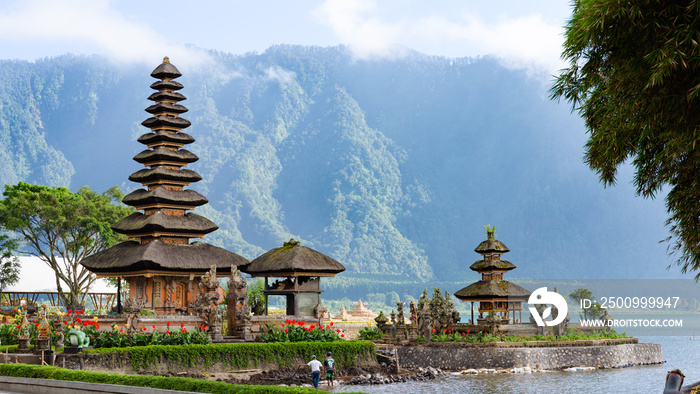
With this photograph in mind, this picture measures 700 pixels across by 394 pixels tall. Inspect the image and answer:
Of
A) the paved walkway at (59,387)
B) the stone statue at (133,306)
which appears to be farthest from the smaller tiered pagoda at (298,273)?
the paved walkway at (59,387)

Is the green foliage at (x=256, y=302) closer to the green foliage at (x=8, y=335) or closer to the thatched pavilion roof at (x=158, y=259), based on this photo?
the thatched pavilion roof at (x=158, y=259)

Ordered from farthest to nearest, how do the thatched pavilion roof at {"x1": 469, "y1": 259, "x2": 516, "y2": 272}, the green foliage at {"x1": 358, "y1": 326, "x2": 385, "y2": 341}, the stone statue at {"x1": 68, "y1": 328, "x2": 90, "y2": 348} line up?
1. the thatched pavilion roof at {"x1": 469, "y1": 259, "x2": 516, "y2": 272}
2. the green foliage at {"x1": 358, "y1": 326, "x2": 385, "y2": 341}
3. the stone statue at {"x1": 68, "y1": 328, "x2": 90, "y2": 348}

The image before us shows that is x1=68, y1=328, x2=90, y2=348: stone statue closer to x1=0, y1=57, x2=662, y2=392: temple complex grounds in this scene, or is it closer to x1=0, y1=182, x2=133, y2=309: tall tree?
x1=0, y1=57, x2=662, y2=392: temple complex grounds

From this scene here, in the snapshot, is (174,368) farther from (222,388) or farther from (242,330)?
(222,388)

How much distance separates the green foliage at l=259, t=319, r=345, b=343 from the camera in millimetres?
33188

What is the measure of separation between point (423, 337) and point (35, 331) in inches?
794

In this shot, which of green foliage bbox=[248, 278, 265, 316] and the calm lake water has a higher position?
green foliage bbox=[248, 278, 265, 316]

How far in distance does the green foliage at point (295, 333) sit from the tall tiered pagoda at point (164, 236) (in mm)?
5856

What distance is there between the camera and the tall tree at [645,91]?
12.4m

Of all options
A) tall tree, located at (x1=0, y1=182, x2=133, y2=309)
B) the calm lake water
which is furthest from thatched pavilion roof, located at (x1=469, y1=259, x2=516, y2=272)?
tall tree, located at (x1=0, y1=182, x2=133, y2=309)

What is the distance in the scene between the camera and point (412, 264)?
632 feet

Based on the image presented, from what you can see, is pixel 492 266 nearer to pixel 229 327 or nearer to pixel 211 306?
pixel 229 327

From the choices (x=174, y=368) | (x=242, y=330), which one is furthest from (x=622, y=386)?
(x=174, y=368)

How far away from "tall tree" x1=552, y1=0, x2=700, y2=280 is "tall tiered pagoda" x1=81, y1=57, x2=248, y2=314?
87.2 ft
